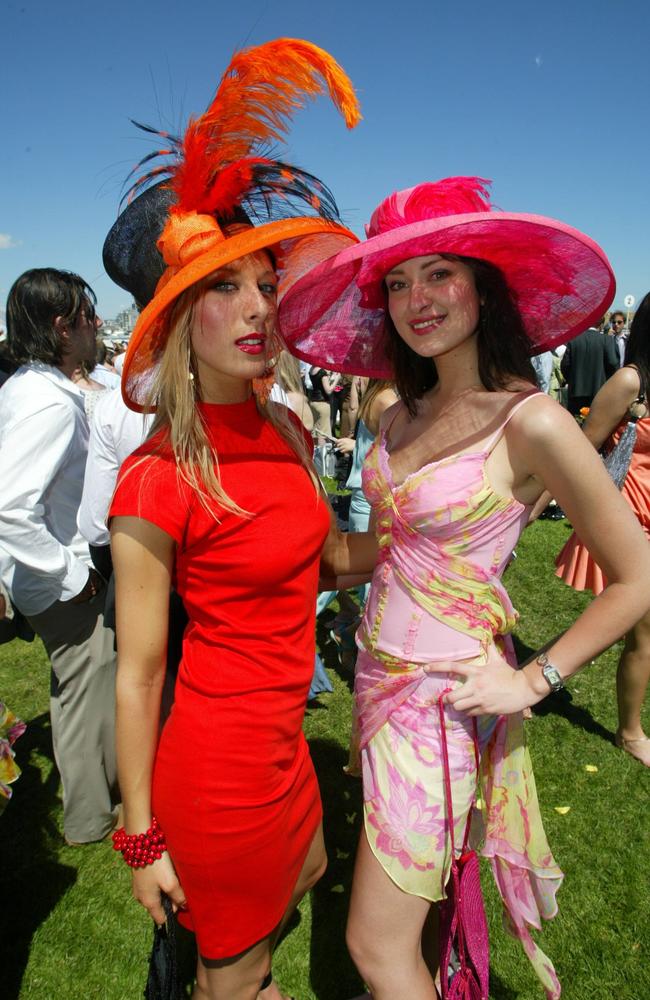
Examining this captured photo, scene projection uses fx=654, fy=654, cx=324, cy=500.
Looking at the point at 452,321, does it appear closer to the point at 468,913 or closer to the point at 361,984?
the point at 468,913

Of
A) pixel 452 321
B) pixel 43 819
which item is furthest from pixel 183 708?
pixel 43 819

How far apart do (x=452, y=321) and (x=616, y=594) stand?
753mm

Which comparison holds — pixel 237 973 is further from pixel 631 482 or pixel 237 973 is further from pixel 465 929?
pixel 631 482

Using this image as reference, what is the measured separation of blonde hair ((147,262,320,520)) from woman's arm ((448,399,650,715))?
0.66 meters

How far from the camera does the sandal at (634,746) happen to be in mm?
3500

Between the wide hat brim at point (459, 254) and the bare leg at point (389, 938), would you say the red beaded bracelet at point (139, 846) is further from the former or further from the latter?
the wide hat brim at point (459, 254)

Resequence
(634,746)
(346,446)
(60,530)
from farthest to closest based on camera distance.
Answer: (346,446), (634,746), (60,530)

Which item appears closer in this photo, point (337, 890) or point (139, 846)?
point (139, 846)

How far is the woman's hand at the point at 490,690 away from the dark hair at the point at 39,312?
7.30ft

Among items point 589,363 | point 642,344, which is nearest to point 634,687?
point 642,344

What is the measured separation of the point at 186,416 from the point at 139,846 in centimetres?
98

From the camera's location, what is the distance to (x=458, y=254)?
1629 millimetres

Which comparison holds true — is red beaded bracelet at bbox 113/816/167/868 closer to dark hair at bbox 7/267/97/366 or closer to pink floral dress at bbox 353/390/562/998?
pink floral dress at bbox 353/390/562/998

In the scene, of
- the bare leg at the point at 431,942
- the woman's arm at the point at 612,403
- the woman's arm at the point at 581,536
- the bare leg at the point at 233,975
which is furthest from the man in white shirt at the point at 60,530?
the woman's arm at the point at 612,403
